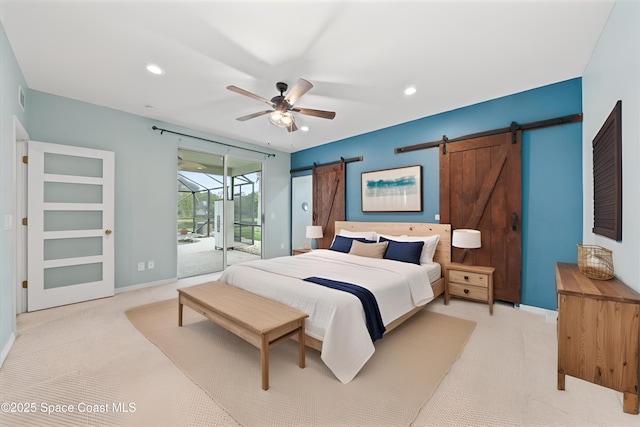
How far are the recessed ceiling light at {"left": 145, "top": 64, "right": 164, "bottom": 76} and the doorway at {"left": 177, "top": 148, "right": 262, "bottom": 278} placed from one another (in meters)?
2.11

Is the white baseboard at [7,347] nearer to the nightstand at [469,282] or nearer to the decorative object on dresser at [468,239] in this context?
the nightstand at [469,282]

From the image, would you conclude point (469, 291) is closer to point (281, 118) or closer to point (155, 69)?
point (281, 118)

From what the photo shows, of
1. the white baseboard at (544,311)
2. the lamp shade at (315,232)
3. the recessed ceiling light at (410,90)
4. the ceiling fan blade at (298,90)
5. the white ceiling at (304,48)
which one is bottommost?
the white baseboard at (544,311)

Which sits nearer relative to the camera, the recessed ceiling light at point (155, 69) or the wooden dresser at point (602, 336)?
the wooden dresser at point (602, 336)

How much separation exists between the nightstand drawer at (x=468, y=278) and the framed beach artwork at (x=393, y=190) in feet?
3.87

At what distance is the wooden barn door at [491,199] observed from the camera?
3.41 meters

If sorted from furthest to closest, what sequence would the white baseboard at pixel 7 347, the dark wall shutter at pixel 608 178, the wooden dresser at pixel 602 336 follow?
1. the white baseboard at pixel 7 347
2. the dark wall shutter at pixel 608 178
3. the wooden dresser at pixel 602 336

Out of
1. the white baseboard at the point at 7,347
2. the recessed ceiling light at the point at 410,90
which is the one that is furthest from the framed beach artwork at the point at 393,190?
the white baseboard at the point at 7,347

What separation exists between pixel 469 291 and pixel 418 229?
1.17 m

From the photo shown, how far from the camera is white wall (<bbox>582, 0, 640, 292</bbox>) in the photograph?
5.35 ft

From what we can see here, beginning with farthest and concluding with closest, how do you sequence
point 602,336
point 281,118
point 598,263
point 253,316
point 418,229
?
point 418,229, point 281,118, point 253,316, point 598,263, point 602,336

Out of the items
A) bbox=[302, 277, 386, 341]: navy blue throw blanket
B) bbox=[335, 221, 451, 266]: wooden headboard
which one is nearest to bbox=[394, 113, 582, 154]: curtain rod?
bbox=[335, 221, 451, 266]: wooden headboard

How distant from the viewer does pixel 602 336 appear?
166cm

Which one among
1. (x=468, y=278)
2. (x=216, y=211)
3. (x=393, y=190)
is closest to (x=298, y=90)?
(x=393, y=190)
